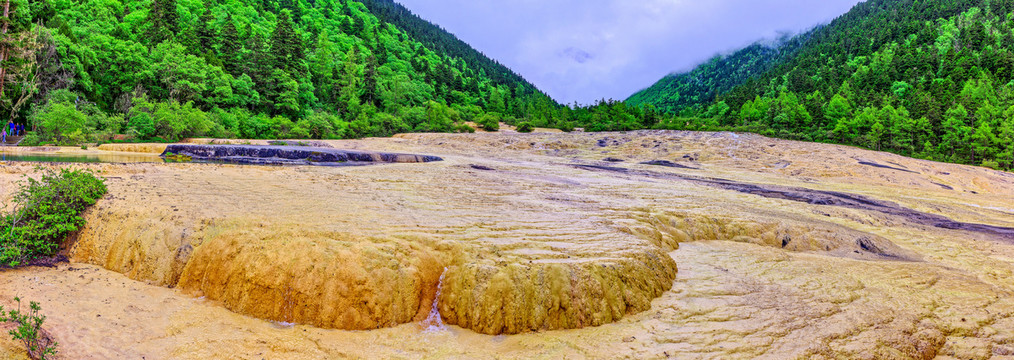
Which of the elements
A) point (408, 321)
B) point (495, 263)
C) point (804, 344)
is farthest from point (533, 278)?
point (804, 344)

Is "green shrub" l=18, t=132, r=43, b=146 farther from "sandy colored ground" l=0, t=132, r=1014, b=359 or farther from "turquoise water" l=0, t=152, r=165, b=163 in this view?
"sandy colored ground" l=0, t=132, r=1014, b=359

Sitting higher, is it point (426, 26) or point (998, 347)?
point (426, 26)

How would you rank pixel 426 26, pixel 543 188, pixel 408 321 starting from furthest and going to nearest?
pixel 426 26
pixel 543 188
pixel 408 321

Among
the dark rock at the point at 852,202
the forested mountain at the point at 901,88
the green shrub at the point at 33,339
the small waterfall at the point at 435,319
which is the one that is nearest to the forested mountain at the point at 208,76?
the green shrub at the point at 33,339

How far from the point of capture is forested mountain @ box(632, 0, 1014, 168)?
A: 125ft

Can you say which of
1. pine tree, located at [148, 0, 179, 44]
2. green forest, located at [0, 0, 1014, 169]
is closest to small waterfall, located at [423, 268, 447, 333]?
green forest, located at [0, 0, 1014, 169]

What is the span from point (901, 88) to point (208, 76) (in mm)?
90455

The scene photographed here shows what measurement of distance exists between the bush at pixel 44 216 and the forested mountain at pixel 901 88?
39576 millimetres

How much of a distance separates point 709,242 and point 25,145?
28.0 m

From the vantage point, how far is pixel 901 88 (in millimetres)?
61875

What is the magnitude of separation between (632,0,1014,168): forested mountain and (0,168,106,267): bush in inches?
1558

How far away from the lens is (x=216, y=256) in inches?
175

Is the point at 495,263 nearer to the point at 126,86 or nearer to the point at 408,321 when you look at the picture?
the point at 408,321

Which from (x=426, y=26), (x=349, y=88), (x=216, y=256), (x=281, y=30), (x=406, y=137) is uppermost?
(x=426, y=26)
